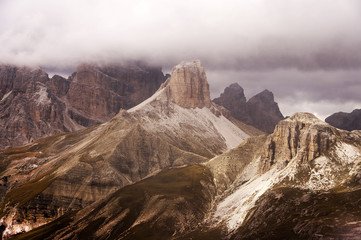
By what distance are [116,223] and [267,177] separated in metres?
67.1

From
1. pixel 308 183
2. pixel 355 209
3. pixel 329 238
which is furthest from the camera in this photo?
pixel 308 183

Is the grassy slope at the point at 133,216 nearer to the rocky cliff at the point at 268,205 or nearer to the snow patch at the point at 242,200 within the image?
the rocky cliff at the point at 268,205

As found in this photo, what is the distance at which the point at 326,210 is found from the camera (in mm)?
133500

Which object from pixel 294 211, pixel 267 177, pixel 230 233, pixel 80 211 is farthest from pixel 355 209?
pixel 80 211

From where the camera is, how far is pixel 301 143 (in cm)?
17862

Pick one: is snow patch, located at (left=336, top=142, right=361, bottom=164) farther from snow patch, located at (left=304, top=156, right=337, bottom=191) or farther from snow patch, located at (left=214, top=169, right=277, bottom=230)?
snow patch, located at (left=214, top=169, right=277, bottom=230)

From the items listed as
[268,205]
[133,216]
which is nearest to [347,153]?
[268,205]

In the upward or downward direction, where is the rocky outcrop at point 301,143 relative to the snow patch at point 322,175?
upward

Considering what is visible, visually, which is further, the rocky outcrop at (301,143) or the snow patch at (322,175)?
the rocky outcrop at (301,143)

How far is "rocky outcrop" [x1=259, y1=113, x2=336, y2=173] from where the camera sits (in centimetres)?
17475

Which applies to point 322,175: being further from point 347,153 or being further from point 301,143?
point 301,143

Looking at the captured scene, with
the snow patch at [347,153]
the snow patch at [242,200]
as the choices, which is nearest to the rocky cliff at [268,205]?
the snow patch at [242,200]

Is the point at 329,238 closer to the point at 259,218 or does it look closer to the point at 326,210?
the point at 326,210

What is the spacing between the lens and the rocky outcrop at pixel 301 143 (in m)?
175
